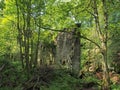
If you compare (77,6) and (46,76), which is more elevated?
(77,6)

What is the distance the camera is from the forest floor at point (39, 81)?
12141 mm

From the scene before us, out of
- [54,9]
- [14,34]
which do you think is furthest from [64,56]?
[14,34]

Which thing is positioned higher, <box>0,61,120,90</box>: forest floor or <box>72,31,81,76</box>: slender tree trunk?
<box>72,31,81,76</box>: slender tree trunk

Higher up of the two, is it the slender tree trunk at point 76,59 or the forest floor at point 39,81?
the slender tree trunk at point 76,59

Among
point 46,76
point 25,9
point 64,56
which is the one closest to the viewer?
point 46,76

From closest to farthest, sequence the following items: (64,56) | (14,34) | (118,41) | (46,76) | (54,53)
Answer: (46,76), (64,56), (54,53), (118,41), (14,34)

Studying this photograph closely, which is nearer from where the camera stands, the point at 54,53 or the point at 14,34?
the point at 54,53

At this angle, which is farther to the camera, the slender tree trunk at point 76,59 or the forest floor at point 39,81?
the slender tree trunk at point 76,59

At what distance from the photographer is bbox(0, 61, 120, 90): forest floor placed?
478 inches

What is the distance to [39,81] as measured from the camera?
12531 millimetres

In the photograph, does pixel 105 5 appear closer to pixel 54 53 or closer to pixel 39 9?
pixel 39 9

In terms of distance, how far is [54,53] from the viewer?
18766mm

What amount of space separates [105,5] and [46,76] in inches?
185

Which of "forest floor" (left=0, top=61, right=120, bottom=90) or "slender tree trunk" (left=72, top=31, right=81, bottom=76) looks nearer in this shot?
"forest floor" (left=0, top=61, right=120, bottom=90)
